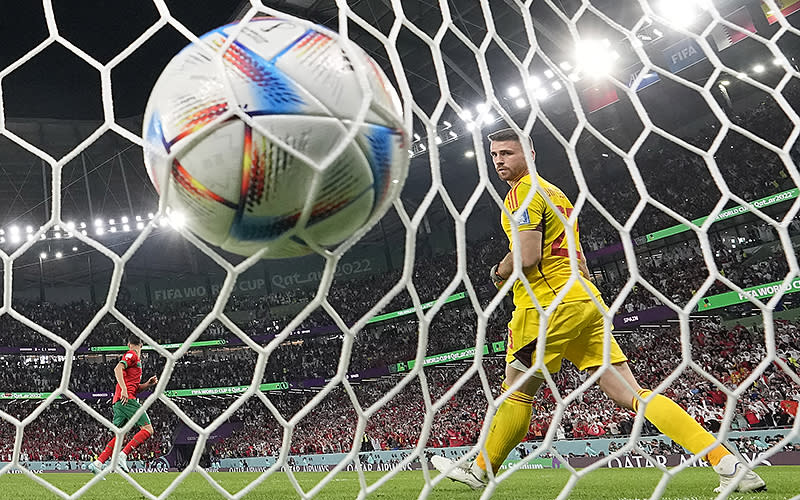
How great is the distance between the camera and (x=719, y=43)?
1252cm

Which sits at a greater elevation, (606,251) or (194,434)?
(606,251)

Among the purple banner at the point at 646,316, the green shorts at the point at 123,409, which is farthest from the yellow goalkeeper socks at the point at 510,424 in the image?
the purple banner at the point at 646,316

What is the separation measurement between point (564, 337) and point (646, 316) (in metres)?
11.4

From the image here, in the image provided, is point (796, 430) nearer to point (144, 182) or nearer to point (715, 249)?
point (715, 249)

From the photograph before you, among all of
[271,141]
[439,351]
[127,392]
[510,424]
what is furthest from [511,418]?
[439,351]

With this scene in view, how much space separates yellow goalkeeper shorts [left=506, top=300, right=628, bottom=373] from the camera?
213 centimetres

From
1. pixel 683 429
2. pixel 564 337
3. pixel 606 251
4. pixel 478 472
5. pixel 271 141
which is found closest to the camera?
pixel 271 141

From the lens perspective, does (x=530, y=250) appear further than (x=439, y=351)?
No

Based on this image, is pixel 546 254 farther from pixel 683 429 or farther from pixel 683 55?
pixel 683 55

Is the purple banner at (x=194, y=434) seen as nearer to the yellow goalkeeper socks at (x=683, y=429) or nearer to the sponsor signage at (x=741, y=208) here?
the sponsor signage at (x=741, y=208)

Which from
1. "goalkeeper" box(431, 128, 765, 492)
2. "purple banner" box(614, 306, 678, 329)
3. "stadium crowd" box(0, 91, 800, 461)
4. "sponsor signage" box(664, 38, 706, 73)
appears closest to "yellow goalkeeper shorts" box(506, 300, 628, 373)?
"goalkeeper" box(431, 128, 765, 492)

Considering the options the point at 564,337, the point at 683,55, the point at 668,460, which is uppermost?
the point at 683,55

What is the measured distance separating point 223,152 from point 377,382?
17808 mm

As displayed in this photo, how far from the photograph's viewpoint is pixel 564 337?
7.02ft
